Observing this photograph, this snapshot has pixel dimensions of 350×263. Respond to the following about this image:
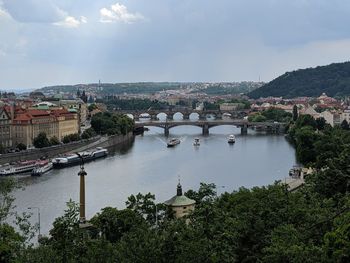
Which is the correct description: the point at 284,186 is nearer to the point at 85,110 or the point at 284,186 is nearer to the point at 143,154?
the point at 143,154

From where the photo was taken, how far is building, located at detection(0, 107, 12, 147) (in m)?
31.5

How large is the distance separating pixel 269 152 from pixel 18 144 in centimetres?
1289

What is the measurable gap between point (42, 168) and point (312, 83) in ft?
257

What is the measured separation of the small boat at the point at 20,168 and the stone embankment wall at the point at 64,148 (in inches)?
42.9

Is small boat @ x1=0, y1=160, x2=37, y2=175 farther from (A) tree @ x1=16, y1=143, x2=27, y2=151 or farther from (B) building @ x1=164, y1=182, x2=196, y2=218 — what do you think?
(B) building @ x1=164, y1=182, x2=196, y2=218

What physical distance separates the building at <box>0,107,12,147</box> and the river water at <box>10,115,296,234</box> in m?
5.15

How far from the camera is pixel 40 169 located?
25953mm

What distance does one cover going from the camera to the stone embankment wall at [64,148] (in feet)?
92.8

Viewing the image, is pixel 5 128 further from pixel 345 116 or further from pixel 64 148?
pixel 345 116

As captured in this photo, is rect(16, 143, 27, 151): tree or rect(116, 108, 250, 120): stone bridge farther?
rect(116, 108, 250, 120): stone bridge

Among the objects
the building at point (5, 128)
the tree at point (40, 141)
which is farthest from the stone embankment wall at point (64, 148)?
the building at point (5, 128)

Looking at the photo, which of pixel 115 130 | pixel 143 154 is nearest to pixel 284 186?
pixel 143 154

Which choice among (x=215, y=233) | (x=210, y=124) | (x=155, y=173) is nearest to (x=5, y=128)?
(x=155, y=173)

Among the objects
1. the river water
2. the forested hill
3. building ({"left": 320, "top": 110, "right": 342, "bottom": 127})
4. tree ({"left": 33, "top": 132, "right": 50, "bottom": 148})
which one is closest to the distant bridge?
building ({"left": 320, "top": 110, "right": 342, "bottom": 127})
